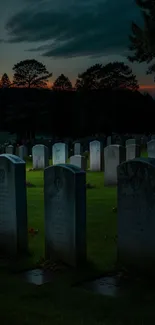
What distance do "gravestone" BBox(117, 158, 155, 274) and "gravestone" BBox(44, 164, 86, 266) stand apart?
623 mm

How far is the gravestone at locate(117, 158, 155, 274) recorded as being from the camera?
21.4 ft

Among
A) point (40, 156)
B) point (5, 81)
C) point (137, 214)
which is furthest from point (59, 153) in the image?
point (5, 81)

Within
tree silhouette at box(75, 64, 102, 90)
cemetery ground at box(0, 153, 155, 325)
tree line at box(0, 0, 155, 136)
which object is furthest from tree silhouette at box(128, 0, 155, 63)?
tree silhouette at box(75, 64, 102, 90)

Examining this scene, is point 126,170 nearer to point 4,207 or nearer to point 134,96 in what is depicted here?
point 4,207

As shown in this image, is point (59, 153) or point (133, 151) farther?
point (59, 153)

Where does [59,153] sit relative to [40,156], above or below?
above

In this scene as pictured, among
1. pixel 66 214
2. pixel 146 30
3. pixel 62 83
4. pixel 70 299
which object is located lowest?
pixel 70 299

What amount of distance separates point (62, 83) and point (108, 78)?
833 cm

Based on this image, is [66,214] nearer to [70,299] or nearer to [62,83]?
[70,299]

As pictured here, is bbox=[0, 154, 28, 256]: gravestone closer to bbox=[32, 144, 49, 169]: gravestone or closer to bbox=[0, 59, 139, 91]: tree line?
bbox=[32, 144, 49, 169]: gravestone

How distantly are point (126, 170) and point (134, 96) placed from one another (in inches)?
2550

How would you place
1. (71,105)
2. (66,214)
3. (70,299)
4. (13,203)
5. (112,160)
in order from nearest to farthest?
1. (70,299)
2. (66,214)
3. (13,203)
4. (112,160)
5. (71,105)

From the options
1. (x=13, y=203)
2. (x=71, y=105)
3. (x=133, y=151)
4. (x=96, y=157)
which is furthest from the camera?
(x=71, y=105)

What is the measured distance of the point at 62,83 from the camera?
7462 centimetres
